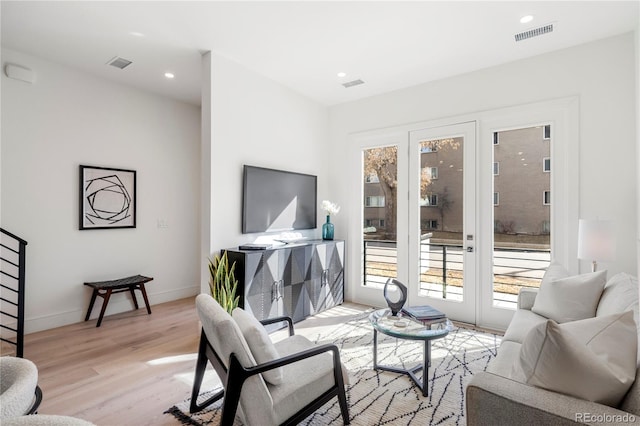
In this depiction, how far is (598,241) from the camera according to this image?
8.70 ft

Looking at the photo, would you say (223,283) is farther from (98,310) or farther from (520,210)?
(520,210)

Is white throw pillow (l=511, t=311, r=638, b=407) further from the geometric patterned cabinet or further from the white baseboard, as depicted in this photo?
the white baseboard

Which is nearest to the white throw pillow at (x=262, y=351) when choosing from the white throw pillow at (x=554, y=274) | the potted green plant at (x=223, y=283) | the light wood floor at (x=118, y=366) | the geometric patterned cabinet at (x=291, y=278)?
the light wood floor at (x=118, y=366)

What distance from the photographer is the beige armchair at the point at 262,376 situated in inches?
61.7

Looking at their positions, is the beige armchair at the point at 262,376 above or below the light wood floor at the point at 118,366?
above

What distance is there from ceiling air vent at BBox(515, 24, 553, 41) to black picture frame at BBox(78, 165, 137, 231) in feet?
15.0

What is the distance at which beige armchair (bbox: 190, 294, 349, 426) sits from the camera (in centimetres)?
157

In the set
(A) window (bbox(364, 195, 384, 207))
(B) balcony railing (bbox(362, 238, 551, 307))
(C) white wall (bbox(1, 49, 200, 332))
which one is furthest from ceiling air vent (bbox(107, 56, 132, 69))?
(B) balcony railing (bbox(362, 238, 551, 307))

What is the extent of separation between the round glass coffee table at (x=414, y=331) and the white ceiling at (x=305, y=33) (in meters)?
2.47

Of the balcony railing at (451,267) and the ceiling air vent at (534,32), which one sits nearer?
the ceiling air vent at (534,32)

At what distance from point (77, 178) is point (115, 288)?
134cm

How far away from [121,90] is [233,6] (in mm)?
2359

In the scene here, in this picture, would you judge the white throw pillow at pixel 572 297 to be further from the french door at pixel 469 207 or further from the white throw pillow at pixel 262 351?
the white throw pillow at pixel 262 351

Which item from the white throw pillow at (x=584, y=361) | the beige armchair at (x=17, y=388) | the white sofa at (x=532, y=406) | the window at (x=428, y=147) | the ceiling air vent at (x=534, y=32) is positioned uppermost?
the ceiling air vent at (x=534, y=32)
